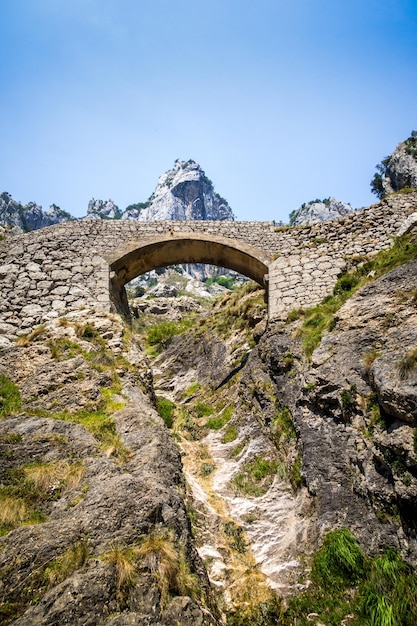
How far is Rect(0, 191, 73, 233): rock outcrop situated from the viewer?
268 ft

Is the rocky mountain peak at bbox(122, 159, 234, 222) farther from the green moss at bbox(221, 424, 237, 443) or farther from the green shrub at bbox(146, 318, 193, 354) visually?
the green moss at bbox(221, 424, 237, 443)

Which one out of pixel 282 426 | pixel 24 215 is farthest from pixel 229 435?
pixel 24 215

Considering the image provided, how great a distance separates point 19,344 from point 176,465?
493 cm

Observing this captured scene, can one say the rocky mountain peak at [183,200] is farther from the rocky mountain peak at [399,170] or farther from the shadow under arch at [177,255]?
the shadow under arch at [177,255]

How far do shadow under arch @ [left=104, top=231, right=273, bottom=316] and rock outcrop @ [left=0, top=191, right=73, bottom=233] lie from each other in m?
74.7

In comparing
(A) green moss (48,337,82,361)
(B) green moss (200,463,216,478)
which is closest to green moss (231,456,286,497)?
(B) green moss (200,463,216,478)

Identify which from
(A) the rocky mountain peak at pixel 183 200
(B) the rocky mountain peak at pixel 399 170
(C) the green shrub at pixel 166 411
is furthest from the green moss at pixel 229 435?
(A) the rocky mountain peak at pixel 183 200

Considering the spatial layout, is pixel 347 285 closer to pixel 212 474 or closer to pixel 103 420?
pixel 212 474

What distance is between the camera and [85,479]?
5320 millimetres

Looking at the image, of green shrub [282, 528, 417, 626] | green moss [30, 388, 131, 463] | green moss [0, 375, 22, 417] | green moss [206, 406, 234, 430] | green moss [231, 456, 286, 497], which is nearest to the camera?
green shrub [282, 528, 417, 626]

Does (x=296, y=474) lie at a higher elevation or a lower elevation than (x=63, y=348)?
lower

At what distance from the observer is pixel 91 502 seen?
4.81m

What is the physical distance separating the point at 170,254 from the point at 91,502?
30.3 ft

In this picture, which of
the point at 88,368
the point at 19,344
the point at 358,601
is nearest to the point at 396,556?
the point at 358,601
